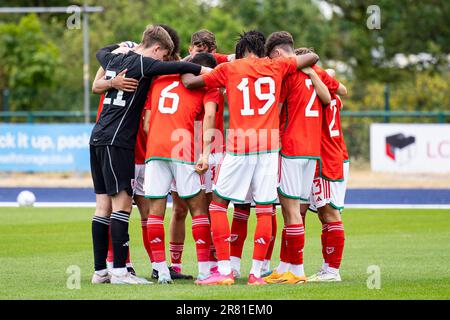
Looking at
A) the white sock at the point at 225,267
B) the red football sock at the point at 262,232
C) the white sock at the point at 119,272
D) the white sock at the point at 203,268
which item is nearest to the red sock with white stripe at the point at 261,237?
the red football sock at the point at 262,232

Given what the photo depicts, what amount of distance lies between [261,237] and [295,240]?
0.37m

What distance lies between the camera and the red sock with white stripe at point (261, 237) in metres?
8.84

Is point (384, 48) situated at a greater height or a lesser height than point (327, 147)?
greater

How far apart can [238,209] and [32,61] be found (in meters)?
25.9

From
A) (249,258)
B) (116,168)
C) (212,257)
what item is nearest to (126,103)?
(116,168)

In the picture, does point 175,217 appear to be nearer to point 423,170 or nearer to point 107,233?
point 107,233

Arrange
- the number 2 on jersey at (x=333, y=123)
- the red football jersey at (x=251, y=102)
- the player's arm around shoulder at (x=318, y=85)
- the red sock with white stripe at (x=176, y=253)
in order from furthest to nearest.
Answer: the red sock with white stripe at (x=176, y=253), the number 2 on jersey at (x=333, y=123), the player's arm around shoulder at (x=318, y=85), the red football jersey at (x=251, y=102)

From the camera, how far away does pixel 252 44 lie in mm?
8961

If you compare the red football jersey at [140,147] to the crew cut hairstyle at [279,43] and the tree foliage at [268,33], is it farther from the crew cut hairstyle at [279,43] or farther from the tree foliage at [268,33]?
the tree foliage at [268,33]

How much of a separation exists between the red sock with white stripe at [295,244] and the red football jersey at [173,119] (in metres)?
1.13

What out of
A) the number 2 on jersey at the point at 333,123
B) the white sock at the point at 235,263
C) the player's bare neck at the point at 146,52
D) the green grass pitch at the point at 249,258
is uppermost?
the player's bare neck at the point at 146,52

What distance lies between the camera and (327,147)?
946cm

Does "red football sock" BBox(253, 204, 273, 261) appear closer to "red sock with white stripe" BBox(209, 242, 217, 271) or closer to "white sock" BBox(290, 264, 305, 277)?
"white sock" BBox(290, 264, 305, 277)
